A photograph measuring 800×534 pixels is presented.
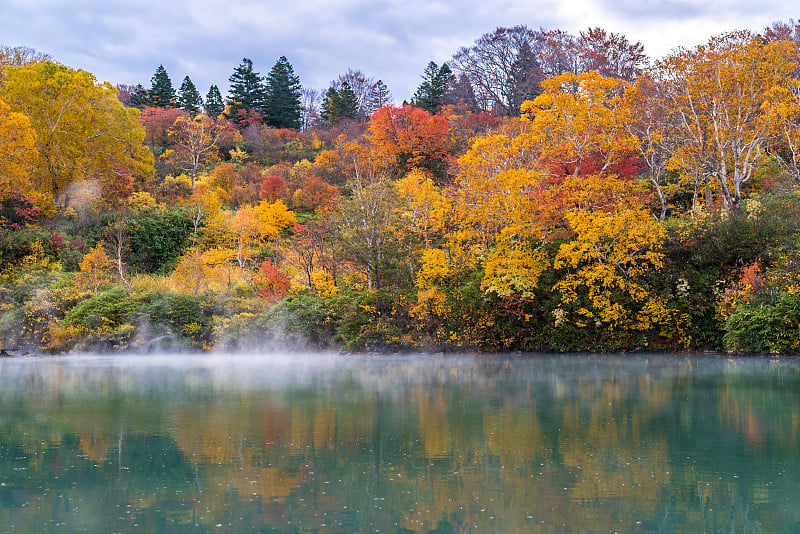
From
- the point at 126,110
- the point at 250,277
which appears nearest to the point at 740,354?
the point at 250,277

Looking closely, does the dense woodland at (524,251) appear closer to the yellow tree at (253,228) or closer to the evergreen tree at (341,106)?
the yellow tree at (253,228)

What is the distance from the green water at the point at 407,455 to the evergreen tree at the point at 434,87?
132 ft

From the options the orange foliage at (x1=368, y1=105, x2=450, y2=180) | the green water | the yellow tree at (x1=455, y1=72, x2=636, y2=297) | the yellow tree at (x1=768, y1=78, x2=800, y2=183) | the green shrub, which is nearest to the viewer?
the green water

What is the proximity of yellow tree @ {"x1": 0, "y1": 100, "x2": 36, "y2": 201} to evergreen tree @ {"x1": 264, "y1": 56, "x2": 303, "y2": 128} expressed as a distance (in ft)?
102

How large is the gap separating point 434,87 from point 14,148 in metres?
32.0

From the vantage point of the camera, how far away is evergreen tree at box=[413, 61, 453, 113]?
5441 cm

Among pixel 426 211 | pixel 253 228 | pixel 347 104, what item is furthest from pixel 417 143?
pixel 347 104

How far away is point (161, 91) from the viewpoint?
6456cm

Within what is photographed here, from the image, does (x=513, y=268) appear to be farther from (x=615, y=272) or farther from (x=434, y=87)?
(x=434, y=87)

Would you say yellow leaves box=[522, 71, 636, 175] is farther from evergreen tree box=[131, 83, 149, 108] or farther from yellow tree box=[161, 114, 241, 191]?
evergreen tree box=[131, 83, 149, 108]

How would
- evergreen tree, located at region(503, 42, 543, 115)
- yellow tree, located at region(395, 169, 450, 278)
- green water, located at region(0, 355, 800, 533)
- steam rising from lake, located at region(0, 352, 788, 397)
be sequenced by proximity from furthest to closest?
evergreen tree, located at region(503, 42, 543, 115) < yellow tree, located at region(395, 169, 450, 278) < steam rising from lake, located at region(0, 352, 788, 397) < green water, located at region(0, 355, 800, 533)

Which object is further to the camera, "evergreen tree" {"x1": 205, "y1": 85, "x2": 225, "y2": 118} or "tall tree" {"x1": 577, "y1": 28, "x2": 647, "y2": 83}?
"evergreen tree" {"x1": 205, "y1": 85, "x2": 225, "y2": 118}

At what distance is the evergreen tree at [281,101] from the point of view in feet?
206

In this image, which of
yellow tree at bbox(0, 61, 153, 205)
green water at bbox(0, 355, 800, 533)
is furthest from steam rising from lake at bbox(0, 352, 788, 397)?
yellow tree at bbox(0, 61, 153, 205)
